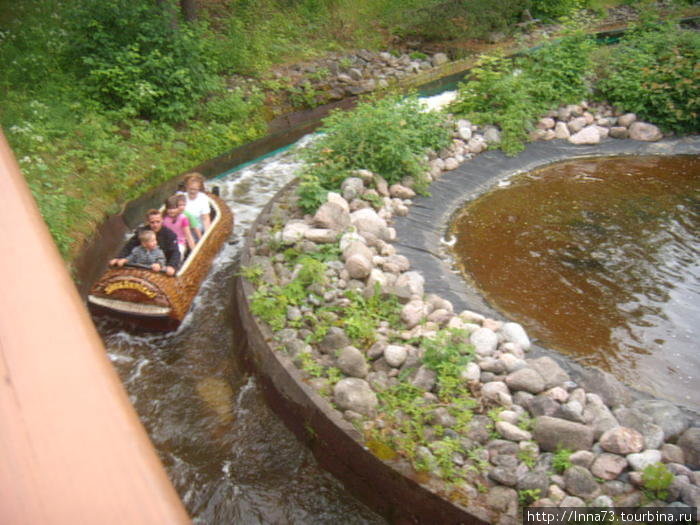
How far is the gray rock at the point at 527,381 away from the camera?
13.2ft

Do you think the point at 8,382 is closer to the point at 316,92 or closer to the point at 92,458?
the point at 92,458

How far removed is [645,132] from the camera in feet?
29.3

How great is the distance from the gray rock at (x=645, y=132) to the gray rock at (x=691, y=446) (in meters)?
6.72

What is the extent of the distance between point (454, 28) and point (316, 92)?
5.55 metres

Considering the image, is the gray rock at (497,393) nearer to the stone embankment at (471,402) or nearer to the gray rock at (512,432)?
the stone embankment at (471,402)

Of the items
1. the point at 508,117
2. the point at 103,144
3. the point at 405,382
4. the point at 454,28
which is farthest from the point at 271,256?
the point at 454,28

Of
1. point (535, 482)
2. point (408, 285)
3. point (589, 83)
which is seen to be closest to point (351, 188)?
point (408, 285)

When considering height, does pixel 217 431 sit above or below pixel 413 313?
below

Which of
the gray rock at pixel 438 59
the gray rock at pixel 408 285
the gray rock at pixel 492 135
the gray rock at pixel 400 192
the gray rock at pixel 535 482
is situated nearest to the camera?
the gray rock at pixel 535 482

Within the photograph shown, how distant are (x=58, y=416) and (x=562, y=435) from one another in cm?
368

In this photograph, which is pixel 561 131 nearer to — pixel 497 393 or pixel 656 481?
pixel 497 393

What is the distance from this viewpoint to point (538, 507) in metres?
3.20

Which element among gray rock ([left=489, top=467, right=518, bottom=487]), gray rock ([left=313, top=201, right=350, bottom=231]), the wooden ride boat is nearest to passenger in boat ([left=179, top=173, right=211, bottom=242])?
the wooden ride boat

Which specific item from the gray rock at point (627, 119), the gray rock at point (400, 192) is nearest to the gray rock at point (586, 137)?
the gray rock at point (627, 119)
